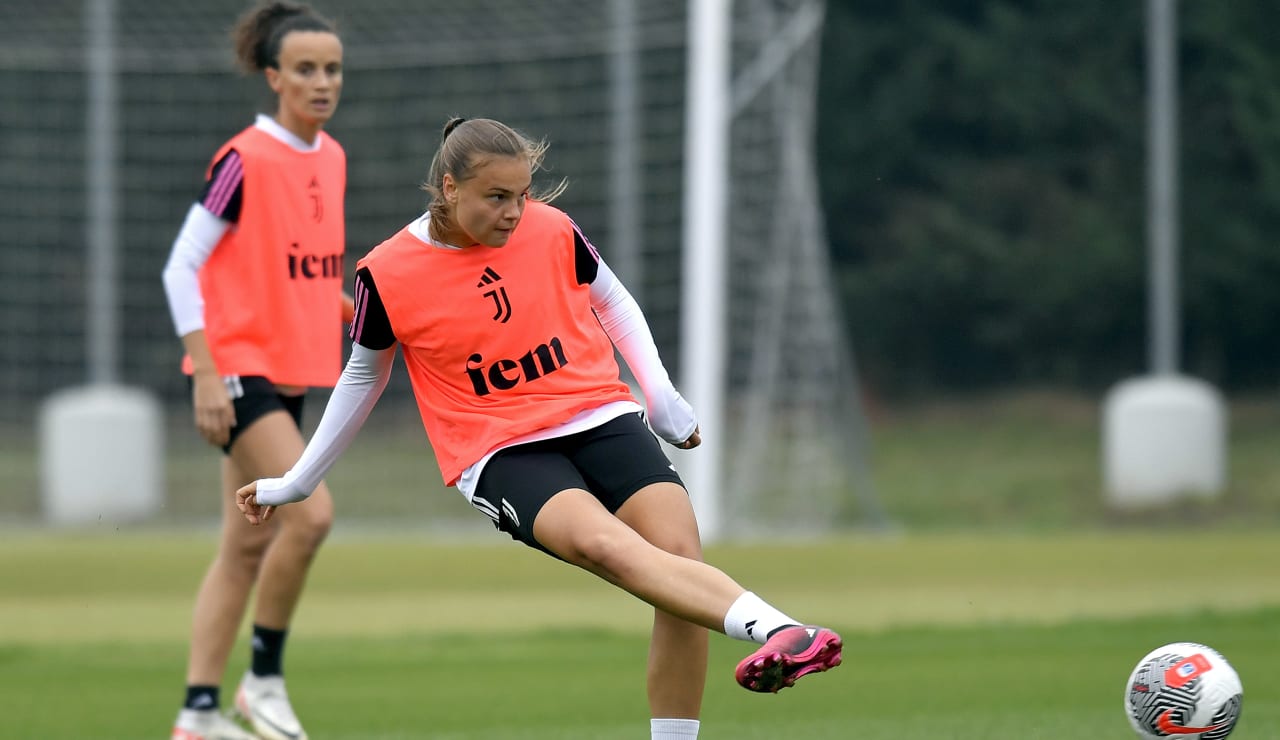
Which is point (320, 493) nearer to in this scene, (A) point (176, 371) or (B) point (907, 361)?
(A) point (176, 371)

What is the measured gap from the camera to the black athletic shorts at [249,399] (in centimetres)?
600

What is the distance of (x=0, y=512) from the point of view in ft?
60.3

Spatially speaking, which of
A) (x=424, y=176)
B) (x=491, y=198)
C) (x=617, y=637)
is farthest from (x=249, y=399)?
(x=424, y=176)

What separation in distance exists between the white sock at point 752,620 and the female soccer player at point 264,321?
2248mm

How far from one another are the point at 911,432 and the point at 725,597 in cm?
2554

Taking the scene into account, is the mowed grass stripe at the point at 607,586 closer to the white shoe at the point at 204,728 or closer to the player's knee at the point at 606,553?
the white shoe at the point at 204,728

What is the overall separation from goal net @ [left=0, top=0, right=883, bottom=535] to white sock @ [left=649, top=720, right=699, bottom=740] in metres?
8.77

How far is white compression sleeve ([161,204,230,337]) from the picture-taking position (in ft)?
19.4

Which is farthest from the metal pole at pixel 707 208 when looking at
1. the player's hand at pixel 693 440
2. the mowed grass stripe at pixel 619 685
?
the player's hand at pixel 693 440

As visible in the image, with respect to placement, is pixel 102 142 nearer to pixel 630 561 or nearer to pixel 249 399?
pixel 249 399

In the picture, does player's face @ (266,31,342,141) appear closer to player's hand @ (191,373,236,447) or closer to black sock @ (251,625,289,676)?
player's hand @ (191,373,236,447)

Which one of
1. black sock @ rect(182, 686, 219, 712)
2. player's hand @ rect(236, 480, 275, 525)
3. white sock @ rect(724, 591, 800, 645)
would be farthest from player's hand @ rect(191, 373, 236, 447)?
white sock @ rect(724, 591, 800, 645)

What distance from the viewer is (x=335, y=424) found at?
4.79 metres

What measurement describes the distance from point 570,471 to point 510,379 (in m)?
0.28
